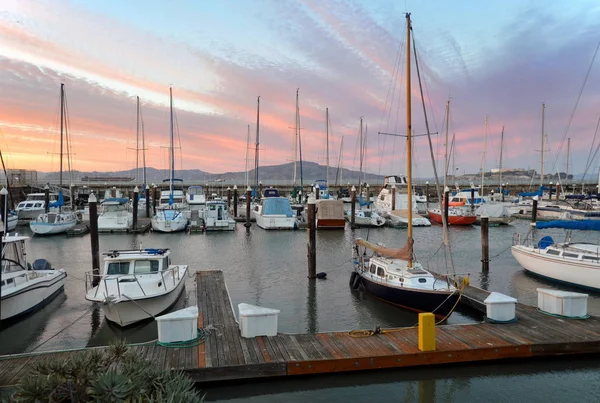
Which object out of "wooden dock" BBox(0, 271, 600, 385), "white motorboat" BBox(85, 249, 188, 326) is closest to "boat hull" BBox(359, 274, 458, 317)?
"wooden dock" BBox(0, 271, 600, 385)

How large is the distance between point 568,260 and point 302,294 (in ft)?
43.9

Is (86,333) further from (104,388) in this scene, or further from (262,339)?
(104,388)

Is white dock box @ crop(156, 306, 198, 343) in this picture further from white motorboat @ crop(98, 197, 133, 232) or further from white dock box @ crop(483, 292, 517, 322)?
white motorboat @ crop(98, 197, 133, 232)

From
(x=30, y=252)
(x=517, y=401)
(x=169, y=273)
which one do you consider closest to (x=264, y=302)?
(x=169, y=273)

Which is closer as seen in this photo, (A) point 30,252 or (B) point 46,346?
(B) point 46,346

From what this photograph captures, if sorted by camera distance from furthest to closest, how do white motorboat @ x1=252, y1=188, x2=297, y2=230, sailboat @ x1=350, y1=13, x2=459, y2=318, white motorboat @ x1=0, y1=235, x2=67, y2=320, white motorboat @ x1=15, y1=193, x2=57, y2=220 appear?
white motorboat @ x1=15, y1=193, x2=57, y2=220, white motorboat @ x1=252, y1=188, x2=297, y2=230, white motorboat @ x1=0, y1=235, x2=67, y2=320, sailboat @ x1=350, y1=13, x2=459, y2=318

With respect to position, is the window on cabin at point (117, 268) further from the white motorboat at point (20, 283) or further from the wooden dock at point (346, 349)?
the wooden dock at point (346, 349)

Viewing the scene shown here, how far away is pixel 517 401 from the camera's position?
10.6 meters

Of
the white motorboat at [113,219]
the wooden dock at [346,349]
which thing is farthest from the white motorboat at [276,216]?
the wooden dock at [346,349]

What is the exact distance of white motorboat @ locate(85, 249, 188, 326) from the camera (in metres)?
15.4

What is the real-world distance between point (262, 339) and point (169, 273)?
7.07m

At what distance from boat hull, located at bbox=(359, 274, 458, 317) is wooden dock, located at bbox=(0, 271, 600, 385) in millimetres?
1986

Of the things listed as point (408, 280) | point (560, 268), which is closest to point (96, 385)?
point (408, 280)

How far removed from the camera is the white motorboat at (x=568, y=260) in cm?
2064
